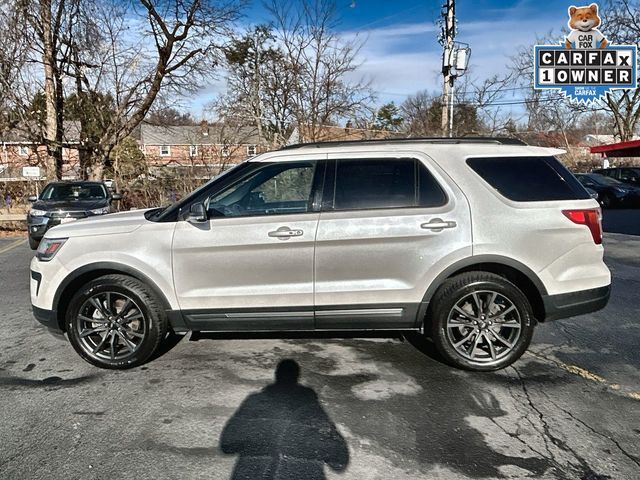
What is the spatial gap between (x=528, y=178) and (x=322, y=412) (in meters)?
2.55

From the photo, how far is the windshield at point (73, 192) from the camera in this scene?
10867 mm

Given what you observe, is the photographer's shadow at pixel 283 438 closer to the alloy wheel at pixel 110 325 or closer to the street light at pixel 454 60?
the alloy wheel at pixel 110 325

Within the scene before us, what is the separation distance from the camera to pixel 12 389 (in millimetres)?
3566

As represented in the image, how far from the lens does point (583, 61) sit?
15.9 meters

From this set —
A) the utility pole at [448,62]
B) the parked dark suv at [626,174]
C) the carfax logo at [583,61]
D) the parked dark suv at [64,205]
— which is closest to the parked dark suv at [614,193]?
the parked dark suv at [626,174]

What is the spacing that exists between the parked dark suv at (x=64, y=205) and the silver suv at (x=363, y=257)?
20.2 feet

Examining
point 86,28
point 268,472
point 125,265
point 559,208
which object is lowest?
point 268,472

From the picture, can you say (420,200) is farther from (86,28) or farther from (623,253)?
(86,28)

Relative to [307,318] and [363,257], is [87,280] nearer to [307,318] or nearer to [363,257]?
[307,318]

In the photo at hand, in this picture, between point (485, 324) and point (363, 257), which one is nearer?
point (363, 257)

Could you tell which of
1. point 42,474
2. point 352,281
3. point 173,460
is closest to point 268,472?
point 173,460

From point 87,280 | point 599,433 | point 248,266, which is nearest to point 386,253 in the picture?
point 248,266

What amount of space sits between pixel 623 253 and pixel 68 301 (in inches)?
380

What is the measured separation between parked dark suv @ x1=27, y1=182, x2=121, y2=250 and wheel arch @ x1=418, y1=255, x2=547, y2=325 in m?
7.77
